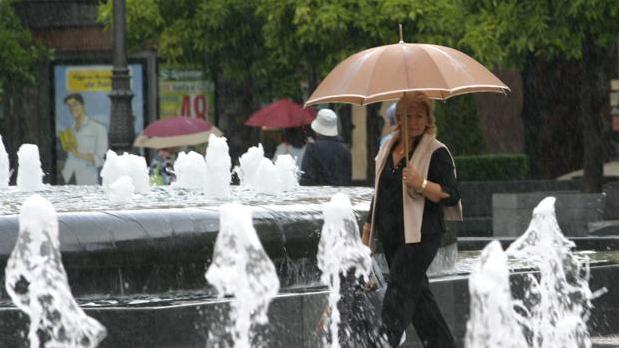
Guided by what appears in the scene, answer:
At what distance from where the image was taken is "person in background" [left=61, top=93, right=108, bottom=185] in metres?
31.4

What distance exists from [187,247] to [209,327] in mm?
665

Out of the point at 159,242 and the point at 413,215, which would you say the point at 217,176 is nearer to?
the point at 159,242

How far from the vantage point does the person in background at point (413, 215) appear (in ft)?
28.6

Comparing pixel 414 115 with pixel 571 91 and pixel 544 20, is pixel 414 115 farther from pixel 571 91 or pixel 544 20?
pixel 571 91

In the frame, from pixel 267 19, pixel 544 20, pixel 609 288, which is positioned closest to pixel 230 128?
pixel 267 19

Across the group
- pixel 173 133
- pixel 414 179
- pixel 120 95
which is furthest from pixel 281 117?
pixel 414 179

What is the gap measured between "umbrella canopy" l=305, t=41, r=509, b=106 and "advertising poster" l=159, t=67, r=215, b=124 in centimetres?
2293

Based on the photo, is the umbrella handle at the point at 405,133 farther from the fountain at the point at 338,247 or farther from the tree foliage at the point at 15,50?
the tree foliage at the point at 15,50

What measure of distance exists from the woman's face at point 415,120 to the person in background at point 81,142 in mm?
22629

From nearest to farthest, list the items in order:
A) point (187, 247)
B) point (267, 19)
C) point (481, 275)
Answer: point (481, 275), point (187, 247), point (267, 19)

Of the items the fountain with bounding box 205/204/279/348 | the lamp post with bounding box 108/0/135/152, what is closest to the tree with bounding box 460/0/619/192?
the lamp post with bounding box 108/0/135/152

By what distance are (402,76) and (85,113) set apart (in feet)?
77.3

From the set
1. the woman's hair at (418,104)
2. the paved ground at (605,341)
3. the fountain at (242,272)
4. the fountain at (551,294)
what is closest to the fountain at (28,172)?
the fountain at (551,294)

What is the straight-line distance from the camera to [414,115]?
8.88 m
